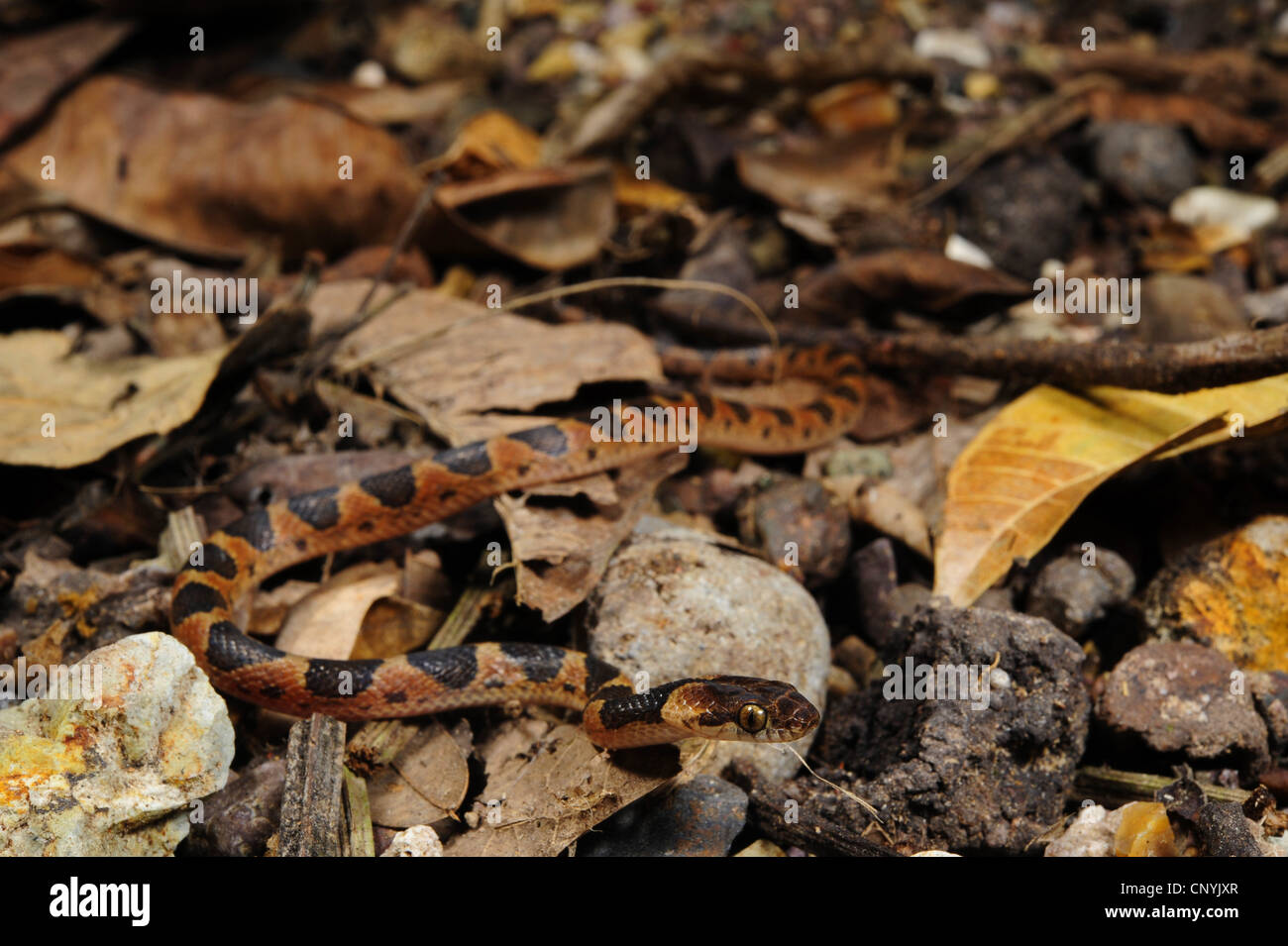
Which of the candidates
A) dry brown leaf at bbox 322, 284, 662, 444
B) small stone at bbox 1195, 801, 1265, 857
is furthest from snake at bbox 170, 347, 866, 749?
small stone at bbox 1195, 801, 1265, 857

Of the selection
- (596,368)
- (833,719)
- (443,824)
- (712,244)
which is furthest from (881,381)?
(443,824)

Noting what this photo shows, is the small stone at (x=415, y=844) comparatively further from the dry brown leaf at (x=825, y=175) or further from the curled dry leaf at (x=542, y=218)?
the dry brown leaf at (x=825, y=175)

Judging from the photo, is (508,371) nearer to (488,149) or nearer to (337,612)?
(337,612)

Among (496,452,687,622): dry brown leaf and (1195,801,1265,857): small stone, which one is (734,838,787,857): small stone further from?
(1195,801,1265,857): small stone

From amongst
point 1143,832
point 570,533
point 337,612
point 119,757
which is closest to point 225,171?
point 337,612

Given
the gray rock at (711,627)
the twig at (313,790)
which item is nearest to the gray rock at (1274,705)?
the gray rock at (711,627)

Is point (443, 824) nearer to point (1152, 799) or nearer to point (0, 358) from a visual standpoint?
point (1152, 799)

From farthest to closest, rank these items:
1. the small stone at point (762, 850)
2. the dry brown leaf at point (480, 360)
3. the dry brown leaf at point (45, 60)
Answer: the dry brown leaf at point (45, 60), the dry brown leaf at point (480, 360), the small stone at point (762, 850)
